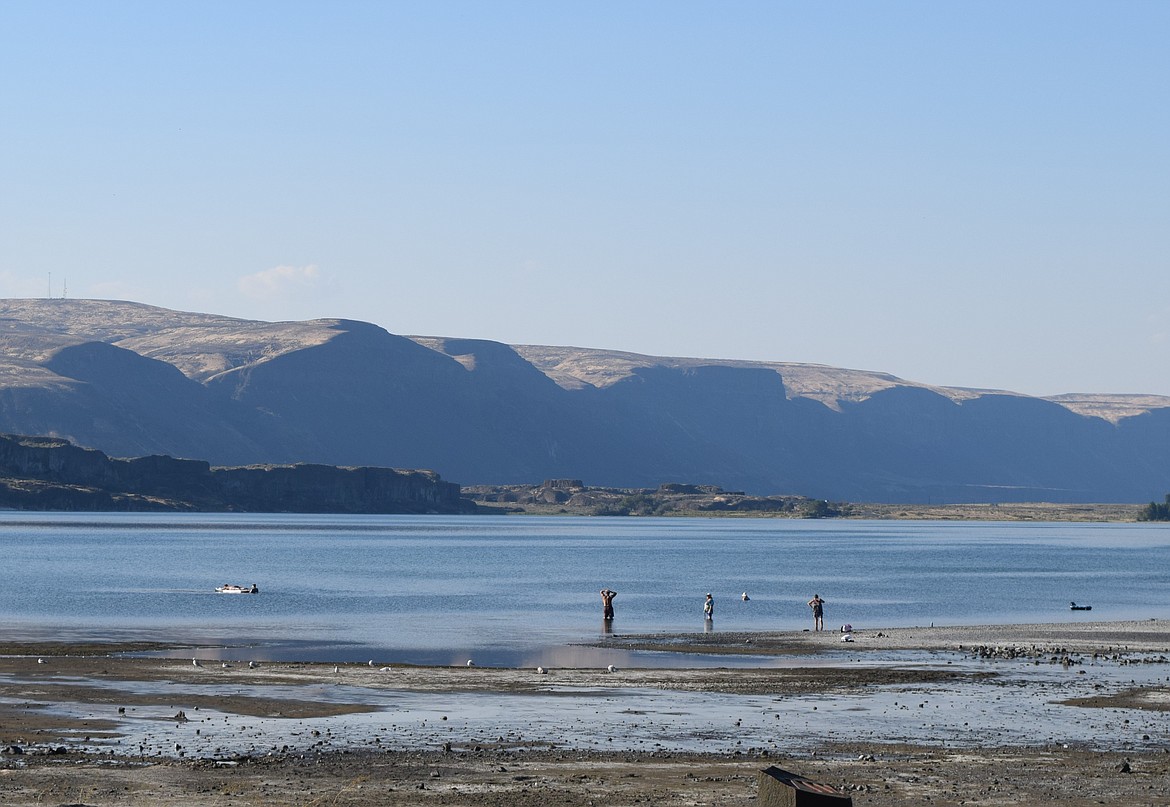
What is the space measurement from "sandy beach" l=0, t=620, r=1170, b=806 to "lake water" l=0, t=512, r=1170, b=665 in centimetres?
912

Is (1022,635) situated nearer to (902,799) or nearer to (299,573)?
(902,799)

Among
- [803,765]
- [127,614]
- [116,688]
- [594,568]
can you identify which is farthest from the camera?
[594,568]

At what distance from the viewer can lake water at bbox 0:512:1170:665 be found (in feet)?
222

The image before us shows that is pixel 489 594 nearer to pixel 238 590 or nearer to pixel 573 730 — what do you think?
pixel 238 590

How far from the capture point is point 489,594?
101250 mm

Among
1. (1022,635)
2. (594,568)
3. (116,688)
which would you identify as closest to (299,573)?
(594,568)

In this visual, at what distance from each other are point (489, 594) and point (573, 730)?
65.3 m

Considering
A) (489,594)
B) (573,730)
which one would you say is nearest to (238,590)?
(489,594)

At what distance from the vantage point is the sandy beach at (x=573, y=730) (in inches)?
1115

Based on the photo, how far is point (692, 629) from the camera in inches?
2908

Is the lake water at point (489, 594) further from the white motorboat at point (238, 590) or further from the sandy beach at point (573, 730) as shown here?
the sandy beach at point (573, 730)

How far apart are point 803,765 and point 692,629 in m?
43.0

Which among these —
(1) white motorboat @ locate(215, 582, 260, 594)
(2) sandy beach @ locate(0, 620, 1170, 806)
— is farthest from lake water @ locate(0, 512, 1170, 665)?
(2) sandy beach @ locate(0, 620, 1170, 806)

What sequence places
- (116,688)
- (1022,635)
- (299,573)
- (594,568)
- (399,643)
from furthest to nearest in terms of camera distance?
(594,568) < (299,573) < (1022,635) < (399,643) < (116,688)
